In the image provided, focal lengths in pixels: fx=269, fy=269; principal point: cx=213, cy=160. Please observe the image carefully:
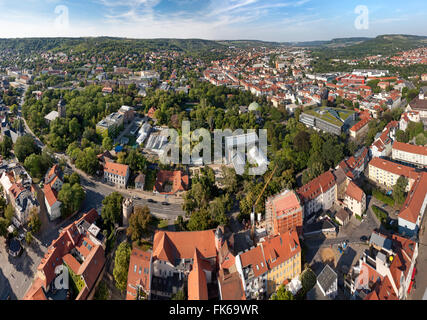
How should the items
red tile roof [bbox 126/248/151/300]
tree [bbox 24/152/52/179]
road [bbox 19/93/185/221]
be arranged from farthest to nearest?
tree [bbox 24/152/52/179]
road [bbox 19/93/185/221]
red tile roof [bbox 126/248/151/300]

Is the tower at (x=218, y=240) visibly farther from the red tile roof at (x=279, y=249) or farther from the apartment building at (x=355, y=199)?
the apartment building at (x=355, y=199)

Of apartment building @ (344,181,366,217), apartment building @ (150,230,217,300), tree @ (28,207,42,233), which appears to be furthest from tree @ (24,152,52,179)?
apartment building @ (344,181,366,217)

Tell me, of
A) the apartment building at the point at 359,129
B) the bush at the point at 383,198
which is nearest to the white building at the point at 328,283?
the bush at the point at 383,198

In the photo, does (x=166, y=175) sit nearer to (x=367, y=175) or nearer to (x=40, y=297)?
(x=40, y=297)

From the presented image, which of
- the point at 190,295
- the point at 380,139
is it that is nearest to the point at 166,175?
the point at 190,295

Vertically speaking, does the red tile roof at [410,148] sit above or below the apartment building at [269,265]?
above

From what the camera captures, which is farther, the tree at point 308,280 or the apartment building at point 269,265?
the tree at point 308,280

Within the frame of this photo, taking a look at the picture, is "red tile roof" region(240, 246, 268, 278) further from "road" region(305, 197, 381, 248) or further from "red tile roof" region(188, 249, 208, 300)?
"road" region(305, 197, 381, 248)
